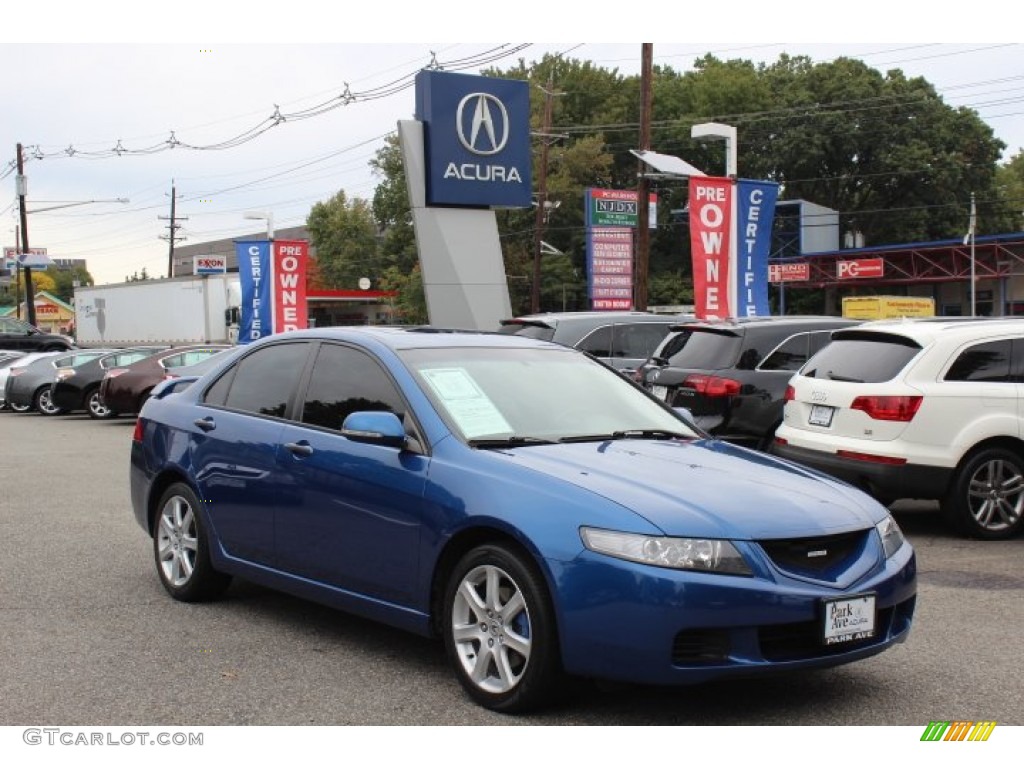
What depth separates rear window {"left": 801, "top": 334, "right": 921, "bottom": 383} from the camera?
899cm

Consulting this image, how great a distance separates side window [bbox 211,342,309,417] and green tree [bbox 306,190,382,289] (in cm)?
8288

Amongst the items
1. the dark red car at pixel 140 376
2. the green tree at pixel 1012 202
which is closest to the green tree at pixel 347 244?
the green tree at pixel 1012 202

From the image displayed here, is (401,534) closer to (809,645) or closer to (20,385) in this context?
(809,645)

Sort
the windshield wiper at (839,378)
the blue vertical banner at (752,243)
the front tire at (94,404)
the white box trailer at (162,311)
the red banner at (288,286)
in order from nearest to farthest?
the windshield wiper at (839,378) < the blue vertical banner at (752,243) < the front tire at (94,404) < the red banner at (288,286) < the white box trailer at (162,311)

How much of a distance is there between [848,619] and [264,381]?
3430 millimetres

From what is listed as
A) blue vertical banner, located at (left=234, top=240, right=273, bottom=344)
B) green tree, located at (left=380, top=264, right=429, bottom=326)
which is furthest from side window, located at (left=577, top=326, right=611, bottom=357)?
green tree, located at (left=380, top=264, right=429, bottom=326)

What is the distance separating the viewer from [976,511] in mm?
8930

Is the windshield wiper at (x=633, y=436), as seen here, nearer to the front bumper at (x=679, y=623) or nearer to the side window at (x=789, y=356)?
the front bumper at (x=679, y=623)

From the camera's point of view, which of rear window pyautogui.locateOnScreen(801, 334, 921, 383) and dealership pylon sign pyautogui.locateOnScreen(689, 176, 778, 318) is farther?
dealership pylon sign pyautogui.locateOnScreen(689, 176, 778, 318)

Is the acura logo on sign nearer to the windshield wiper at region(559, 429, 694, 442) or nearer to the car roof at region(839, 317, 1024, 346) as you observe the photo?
the car roof at region(839, 317, 1024, 346)

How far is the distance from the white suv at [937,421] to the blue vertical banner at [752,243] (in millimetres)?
9797

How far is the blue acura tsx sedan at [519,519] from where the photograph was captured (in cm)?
432

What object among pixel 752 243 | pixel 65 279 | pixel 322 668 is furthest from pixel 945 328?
pixel 65 279

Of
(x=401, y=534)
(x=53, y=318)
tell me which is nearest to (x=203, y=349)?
(x=401, y=534)
